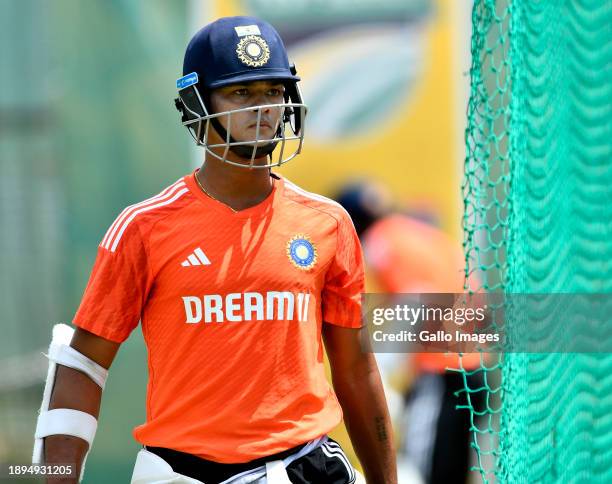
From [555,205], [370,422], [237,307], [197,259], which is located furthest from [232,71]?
[370,422]

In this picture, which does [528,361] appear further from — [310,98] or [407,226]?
[310,98]

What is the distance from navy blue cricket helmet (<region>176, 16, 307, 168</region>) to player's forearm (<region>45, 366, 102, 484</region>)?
700 mm

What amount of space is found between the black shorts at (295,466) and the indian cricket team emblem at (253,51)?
40.5 inches

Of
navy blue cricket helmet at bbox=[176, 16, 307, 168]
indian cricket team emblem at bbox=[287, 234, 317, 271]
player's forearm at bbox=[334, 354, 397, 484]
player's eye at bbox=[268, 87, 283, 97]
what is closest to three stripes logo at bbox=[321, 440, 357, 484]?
player's forearm at bbox=[334, 354, 397, 484]

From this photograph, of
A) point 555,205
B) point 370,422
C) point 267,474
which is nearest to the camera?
Result: point 267,474

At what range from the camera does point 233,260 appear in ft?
11.1

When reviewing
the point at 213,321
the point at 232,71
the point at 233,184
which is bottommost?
the point at 213,321

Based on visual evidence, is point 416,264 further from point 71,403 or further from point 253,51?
point 71,403

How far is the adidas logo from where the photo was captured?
3.36m

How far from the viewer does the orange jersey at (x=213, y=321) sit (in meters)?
3.33

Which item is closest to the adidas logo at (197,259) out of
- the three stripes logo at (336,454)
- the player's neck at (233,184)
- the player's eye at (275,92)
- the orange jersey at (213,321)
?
the orange jersey at (213,321)

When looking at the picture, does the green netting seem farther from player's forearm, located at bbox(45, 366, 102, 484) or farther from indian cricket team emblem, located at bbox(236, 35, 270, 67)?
player's forearm, located at bbox(45, 366, 102, 484)

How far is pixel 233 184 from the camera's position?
3508mm

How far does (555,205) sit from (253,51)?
0.92 m
